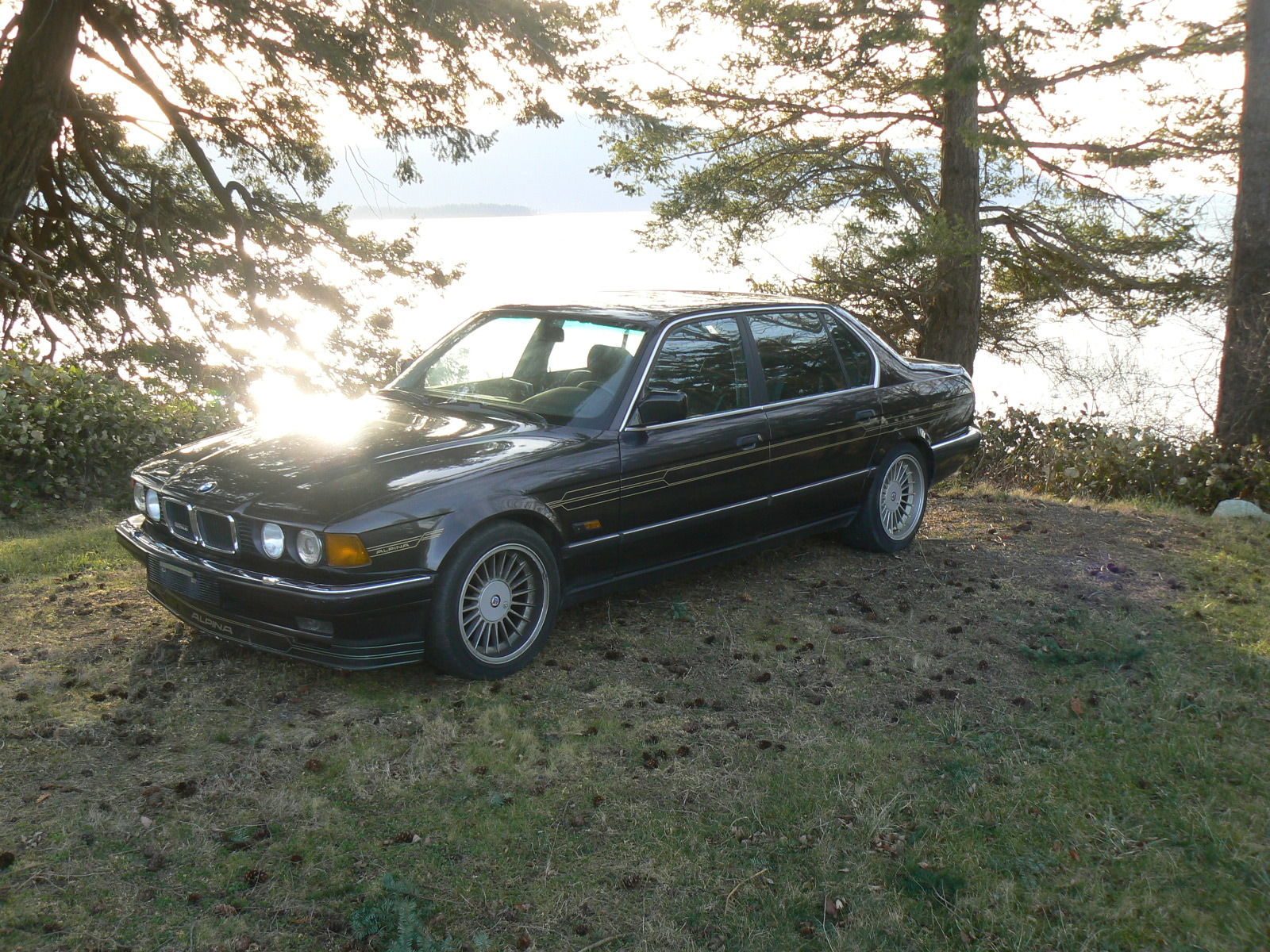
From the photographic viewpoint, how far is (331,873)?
3.52 metres

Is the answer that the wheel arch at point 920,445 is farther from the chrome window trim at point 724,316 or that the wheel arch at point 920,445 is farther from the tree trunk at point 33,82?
the tree trunk at point 33,82

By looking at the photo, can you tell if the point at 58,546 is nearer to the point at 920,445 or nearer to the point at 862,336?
the point at 862,336

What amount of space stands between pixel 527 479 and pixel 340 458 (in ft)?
2.86

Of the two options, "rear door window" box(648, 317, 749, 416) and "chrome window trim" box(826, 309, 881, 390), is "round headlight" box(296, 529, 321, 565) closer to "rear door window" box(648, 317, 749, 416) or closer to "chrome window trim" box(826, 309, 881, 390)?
"rear door window" box(648, 317, 749, 416)

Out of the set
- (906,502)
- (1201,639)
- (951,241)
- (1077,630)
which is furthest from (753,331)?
(951,241)

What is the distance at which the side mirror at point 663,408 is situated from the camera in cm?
541

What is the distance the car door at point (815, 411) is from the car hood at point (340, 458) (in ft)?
5.25

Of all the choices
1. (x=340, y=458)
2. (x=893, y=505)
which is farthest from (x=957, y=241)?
(x=340, y=458)

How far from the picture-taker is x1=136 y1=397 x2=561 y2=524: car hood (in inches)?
183

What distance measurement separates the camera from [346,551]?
4.49 meters

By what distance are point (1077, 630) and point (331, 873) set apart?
14.0ft

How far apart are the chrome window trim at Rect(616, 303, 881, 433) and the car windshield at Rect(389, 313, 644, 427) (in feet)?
0.29

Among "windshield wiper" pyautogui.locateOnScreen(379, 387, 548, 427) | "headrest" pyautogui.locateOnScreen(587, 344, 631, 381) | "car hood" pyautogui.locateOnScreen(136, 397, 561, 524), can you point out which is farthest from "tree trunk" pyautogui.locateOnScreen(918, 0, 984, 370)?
"car hood" pyautogui.locateOnScreen(136, 397, 561, 524)

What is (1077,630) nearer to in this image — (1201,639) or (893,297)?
(1201,639)
